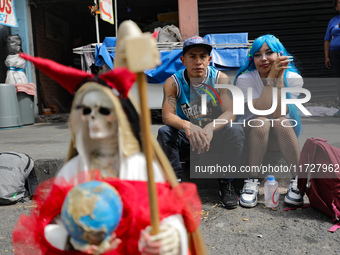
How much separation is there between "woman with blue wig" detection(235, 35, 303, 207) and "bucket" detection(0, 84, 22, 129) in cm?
511

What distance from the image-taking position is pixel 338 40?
17.6ft

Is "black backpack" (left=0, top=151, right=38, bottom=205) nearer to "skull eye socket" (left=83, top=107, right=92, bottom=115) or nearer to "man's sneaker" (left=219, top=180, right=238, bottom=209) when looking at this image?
"man's sneaker" (left=219, top=180, right=238, bottom=209)

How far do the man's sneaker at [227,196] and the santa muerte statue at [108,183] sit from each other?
1488 mm

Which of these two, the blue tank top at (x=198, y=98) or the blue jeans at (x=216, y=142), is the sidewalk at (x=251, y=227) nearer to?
the blue jeans at (x=216, y=142)

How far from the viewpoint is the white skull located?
133 centimetres

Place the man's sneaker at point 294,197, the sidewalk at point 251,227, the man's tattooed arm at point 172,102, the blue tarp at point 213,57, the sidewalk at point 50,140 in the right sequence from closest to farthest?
the sidewalk at point 251,227 → the man's sneaker at point 294,197 → the man's tattooed arm at point 172,102 → the sidewalk at point 50,140 → the blue tarp at point 213,57

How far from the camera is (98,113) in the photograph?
52.9 inches

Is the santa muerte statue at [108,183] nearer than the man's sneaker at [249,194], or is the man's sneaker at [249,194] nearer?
the santa muerte statue at [108,183]

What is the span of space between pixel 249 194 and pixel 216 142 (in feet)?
1.89

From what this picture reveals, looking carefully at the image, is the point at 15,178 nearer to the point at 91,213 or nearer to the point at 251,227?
the point at 251,227

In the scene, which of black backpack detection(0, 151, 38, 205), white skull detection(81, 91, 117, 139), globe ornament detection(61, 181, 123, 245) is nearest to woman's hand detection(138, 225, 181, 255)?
globe ornament detection(61, 181, 123, 245)

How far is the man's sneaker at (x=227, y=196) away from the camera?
9.49 ft

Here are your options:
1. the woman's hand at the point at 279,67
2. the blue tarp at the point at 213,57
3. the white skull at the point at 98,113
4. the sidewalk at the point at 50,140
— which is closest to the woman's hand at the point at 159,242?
the white skull at the point at 98,113

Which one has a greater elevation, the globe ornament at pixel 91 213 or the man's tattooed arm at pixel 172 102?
the man's tattooed arm at pixel 172 102
